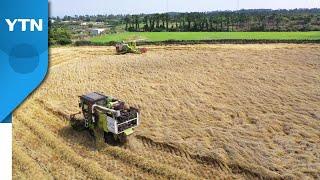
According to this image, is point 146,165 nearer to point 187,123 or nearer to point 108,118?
point 108,118

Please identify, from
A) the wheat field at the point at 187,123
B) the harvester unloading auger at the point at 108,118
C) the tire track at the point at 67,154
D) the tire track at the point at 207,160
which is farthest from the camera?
the harvester unloading auger at the point at 108,118

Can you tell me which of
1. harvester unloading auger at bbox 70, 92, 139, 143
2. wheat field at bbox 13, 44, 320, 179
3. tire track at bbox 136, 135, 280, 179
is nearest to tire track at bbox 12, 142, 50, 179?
wheat field at bbox 13, 44, 320, 179

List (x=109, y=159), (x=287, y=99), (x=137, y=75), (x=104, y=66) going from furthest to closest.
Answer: (x=104, y=66)
(x=137, y=75)
(x=287, y=99)
(x=109, y=159)

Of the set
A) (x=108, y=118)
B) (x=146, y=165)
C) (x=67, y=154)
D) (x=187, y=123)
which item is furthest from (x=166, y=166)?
(x=187, y=123)

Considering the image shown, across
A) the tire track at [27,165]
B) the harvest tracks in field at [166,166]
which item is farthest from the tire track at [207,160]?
the tire track at [27,165]

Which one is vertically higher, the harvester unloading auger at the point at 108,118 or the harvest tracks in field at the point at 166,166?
the harvester unloading auger at the point at 108,118

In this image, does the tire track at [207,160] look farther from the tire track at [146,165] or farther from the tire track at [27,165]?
the tire track at [27,165]

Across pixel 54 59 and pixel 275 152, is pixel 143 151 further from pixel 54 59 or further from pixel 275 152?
pixel 54 59

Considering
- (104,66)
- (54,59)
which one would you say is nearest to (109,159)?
(104,66)
